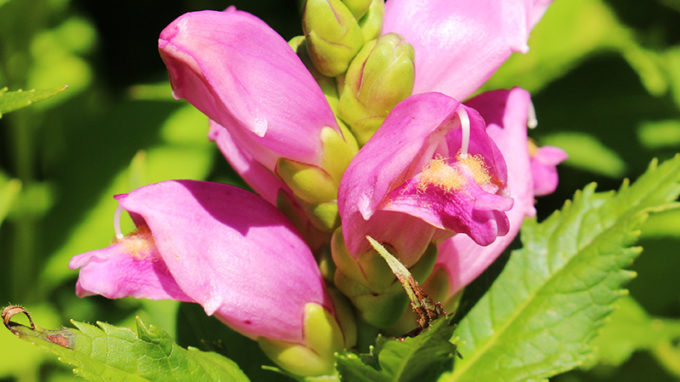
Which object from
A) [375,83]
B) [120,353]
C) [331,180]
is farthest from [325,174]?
[120,353]

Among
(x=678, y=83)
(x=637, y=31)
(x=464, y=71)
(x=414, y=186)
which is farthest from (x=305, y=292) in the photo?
(x=637, y=31)

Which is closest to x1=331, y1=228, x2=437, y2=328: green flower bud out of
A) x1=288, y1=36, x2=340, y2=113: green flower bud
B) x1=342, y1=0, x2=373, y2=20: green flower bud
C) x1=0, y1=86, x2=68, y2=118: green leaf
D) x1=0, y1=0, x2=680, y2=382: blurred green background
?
x1=288, y1=36, x2=340, y2=113: green flower bud

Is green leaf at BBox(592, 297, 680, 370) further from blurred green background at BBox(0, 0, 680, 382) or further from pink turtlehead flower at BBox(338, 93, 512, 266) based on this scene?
pink turtlehead flower at BBox(338, 93, 512, 266)

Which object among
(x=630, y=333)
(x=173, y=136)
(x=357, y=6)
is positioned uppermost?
(x=357, y=6)

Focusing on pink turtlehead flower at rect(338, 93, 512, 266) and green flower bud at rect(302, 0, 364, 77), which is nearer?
pink turtlehead flower at rect(338, 93, 512, 266)

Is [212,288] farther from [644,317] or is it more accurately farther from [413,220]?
[644,317]

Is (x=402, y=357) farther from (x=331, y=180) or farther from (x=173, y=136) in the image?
(x=173, y=136)
